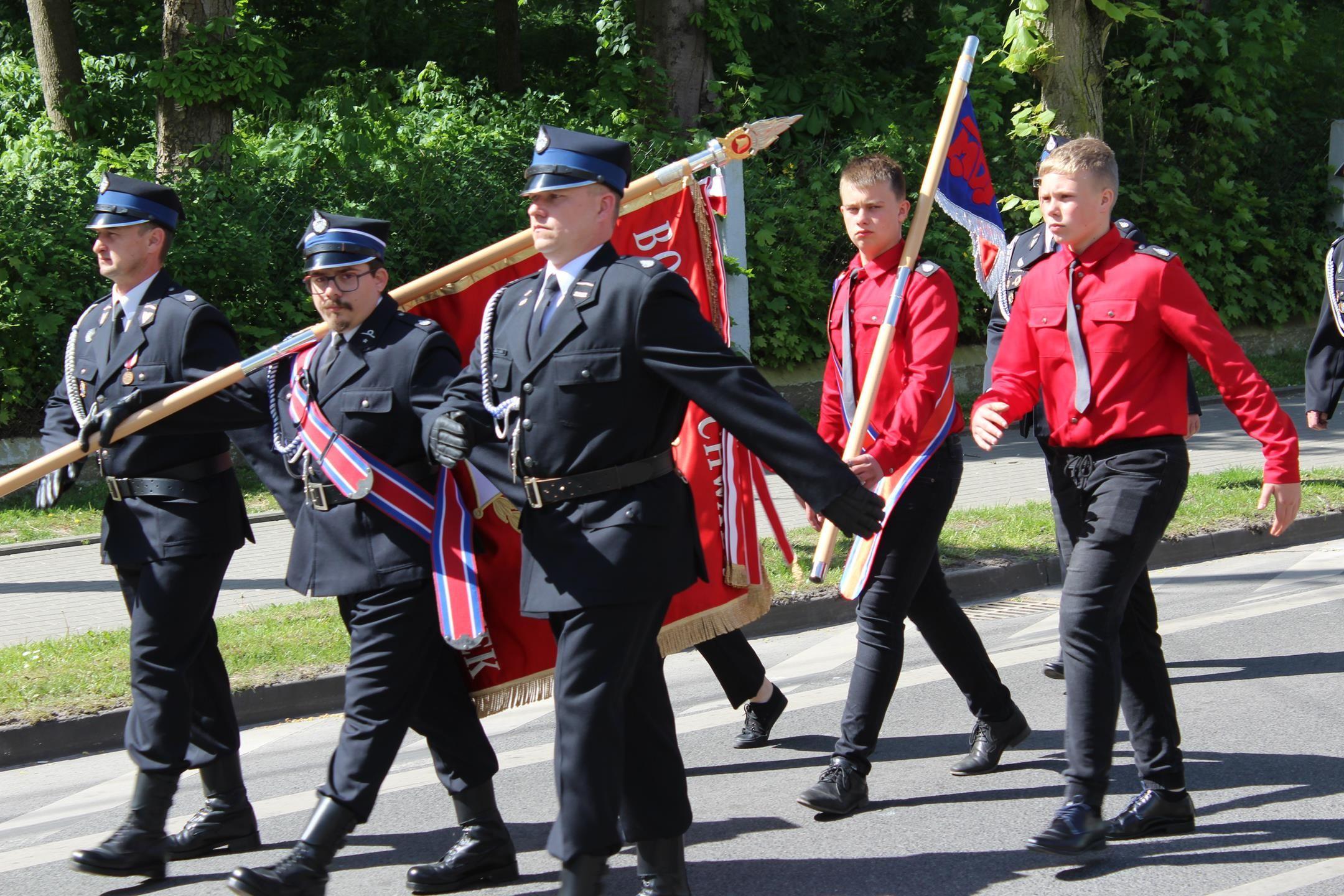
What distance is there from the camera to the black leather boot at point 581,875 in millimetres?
3607

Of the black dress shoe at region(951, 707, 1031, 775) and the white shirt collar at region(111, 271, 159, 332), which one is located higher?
the white shirt collar at region(111, 271, 159, 332)

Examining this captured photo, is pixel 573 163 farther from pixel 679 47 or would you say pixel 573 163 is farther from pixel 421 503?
pixel 679 47

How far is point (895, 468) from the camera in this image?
472 centimetres

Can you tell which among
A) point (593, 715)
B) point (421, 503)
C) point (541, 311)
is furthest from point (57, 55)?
point (593, 715)

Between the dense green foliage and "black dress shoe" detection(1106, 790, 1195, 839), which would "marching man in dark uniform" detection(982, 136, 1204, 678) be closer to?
"black dress shoe" detection(1106, 790, 1195, 839)

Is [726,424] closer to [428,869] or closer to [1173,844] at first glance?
[428,869]

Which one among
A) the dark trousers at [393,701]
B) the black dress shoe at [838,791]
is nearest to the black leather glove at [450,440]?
the dark trousers at [393,701]

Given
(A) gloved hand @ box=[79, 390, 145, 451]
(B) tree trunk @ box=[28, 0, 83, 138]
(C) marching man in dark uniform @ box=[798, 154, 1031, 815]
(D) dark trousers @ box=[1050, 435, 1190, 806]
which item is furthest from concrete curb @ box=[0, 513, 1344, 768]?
(B) tree trunk @ box=[28, 0, 83, 138]

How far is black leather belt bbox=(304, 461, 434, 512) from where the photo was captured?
414 cm

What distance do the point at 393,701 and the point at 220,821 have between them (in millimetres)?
914

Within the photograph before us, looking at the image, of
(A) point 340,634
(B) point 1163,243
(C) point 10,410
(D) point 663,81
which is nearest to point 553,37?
(D) point 663,81

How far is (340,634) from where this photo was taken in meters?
6.86

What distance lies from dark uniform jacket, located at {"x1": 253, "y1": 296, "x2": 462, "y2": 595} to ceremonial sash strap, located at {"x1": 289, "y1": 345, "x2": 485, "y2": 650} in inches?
1.1

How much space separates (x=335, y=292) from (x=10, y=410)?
8.21 metres
